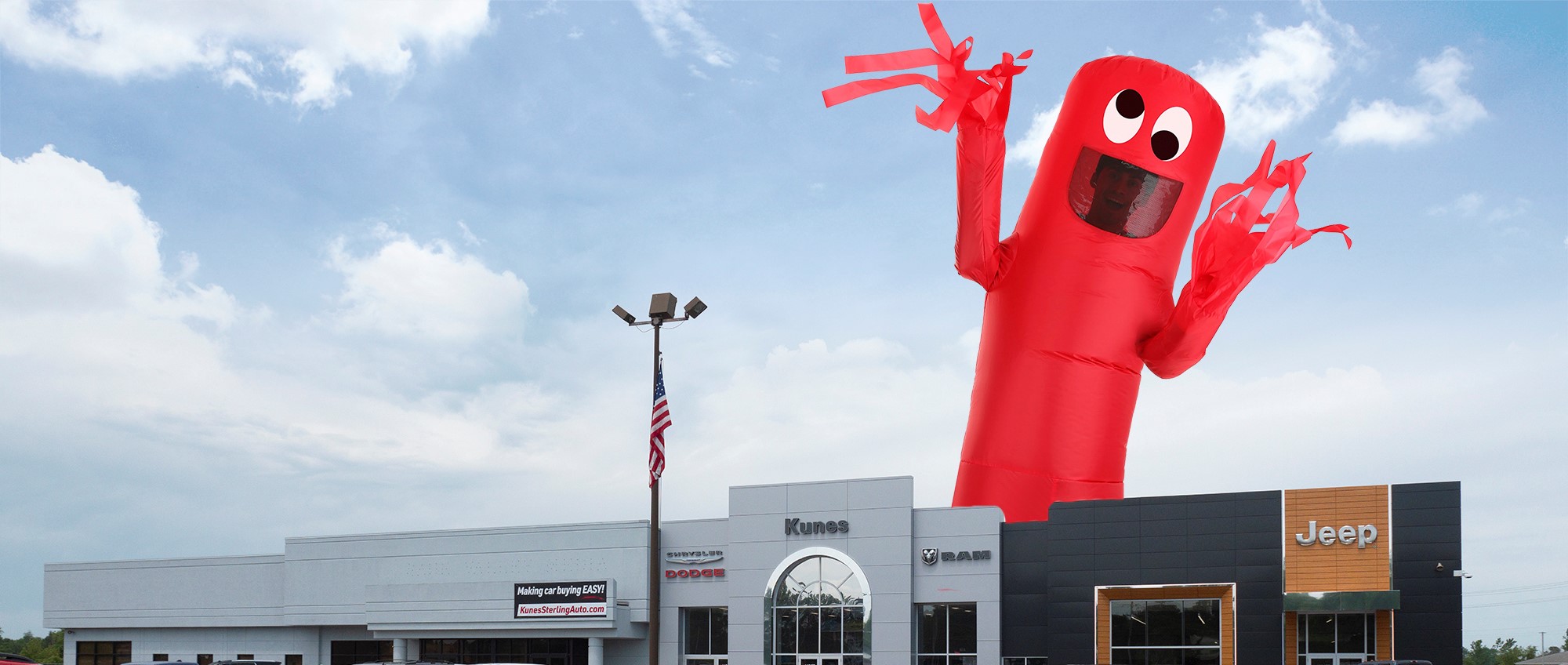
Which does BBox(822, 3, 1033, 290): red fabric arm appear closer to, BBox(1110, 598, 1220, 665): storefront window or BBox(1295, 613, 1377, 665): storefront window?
BBox(1110, 598, 1220, 665): storefront window

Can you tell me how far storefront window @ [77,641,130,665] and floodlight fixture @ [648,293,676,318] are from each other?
25100mm

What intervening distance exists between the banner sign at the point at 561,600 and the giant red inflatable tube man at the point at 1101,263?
32.5 ft

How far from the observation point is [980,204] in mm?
24109

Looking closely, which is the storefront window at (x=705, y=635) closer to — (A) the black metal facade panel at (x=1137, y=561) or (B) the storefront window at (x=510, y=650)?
(B) the storefront window at (x=510, y=650)

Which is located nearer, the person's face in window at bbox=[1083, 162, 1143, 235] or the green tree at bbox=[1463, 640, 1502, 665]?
the person's face in window at bbox=[1083, 162, 1143, 235]

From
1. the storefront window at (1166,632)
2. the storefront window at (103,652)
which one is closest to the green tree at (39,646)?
the storefront window at (103,652)

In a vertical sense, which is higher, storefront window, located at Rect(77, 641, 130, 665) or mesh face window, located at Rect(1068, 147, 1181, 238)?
mesh face window, located at Rect(1068, 147, 1181, 238)

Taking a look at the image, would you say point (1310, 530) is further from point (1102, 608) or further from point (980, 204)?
point (980, 204)

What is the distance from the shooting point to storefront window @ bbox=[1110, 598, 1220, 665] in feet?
85.4

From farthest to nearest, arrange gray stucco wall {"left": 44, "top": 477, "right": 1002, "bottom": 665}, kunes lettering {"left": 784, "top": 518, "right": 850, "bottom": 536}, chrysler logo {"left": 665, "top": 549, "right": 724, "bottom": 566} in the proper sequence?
chrysler logo {"left": 665, "top": 549, "right": 724, "bottom": 566} → kunes lettering {"left": 784, "top": 518, "right": 850, "bottom": 536} → gray stucco wall {"left": 44, "top": 477, "right": 1002, "bottom": 665}

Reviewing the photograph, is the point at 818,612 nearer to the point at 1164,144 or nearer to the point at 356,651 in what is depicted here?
the point at 1164,144

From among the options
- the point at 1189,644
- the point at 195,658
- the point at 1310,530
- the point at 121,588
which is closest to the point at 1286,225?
the point at 1310,530

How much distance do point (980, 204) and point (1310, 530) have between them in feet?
28.1

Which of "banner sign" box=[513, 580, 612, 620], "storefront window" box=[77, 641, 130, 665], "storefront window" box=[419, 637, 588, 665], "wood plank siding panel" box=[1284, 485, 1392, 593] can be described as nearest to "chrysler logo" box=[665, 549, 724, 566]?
"banner sign" box=[513, 580, 612, 620]
